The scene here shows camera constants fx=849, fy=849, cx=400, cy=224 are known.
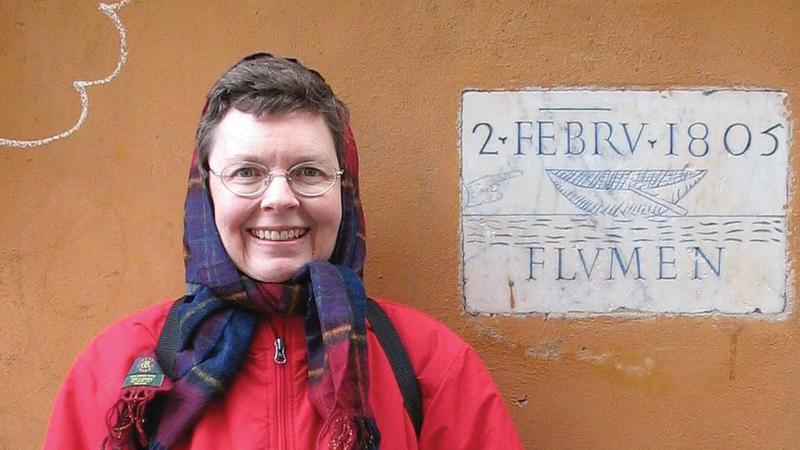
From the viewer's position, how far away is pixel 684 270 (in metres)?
2.20

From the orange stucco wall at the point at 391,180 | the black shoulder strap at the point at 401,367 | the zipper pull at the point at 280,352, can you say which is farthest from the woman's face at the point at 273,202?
the orange stucco wall at the point at 391,180

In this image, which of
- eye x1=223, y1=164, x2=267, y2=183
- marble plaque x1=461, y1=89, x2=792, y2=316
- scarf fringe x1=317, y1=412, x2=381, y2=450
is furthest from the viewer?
marble plaque x1=461, y1=89, x2=792, y2=316

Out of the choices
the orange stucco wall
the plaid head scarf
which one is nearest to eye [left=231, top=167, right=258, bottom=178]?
the plaid head scarf

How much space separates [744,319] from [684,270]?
208 millimetres

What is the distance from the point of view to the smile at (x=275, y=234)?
5.48 ft

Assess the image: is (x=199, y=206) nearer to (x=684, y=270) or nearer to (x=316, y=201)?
(x=316, y=201)

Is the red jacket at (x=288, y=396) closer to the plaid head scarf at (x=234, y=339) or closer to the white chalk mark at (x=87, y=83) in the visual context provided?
the plaid head scarf at (x=234, y=339)

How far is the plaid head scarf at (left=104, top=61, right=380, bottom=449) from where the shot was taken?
1565 millimetres

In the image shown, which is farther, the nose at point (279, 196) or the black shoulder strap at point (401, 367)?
the black shoulder strap at point (401, 367)

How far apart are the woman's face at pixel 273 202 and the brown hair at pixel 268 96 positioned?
2cm

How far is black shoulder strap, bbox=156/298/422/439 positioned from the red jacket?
17mm

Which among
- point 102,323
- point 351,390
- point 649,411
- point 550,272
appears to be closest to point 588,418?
point 649,411

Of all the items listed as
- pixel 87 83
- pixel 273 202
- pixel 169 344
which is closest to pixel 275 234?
pixel 273 202

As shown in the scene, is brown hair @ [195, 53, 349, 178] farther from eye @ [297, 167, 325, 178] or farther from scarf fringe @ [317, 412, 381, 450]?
scarf fringe @ [317, 412, 381, 450]
